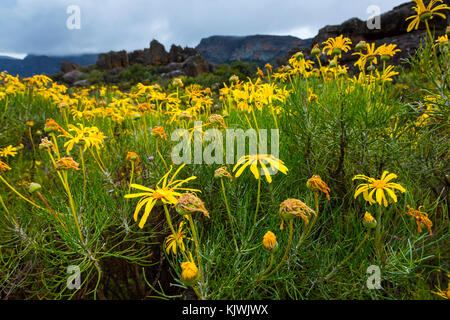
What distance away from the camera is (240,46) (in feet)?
324

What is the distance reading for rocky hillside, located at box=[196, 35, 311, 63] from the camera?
8425 cm

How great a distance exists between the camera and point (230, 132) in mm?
1379

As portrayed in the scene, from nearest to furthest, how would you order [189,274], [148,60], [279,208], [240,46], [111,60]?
[189,274] < [279,208] < [111,60] < [148,60] < [240,46]

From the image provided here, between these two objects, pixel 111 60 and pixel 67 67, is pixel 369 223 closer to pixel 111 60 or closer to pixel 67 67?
pixel 111 60

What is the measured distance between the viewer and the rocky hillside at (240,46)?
84.2m

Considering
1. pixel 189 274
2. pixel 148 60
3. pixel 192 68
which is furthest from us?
pixel 148 60

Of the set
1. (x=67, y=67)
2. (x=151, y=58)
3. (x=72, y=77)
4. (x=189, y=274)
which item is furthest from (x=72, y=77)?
(x=189, y=274)

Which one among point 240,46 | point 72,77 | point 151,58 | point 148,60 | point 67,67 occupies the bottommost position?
point 72,77

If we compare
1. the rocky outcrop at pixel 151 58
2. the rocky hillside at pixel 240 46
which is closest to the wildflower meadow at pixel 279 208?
the rocky outcrop at pixel 151 58

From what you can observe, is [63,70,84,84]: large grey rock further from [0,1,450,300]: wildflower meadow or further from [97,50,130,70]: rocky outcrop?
[0,1,450,300]: wildflower meadow

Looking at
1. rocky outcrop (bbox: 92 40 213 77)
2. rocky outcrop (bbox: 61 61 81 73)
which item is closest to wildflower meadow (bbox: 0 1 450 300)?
rocky outcrop (bbox: 92 40 213 77)
